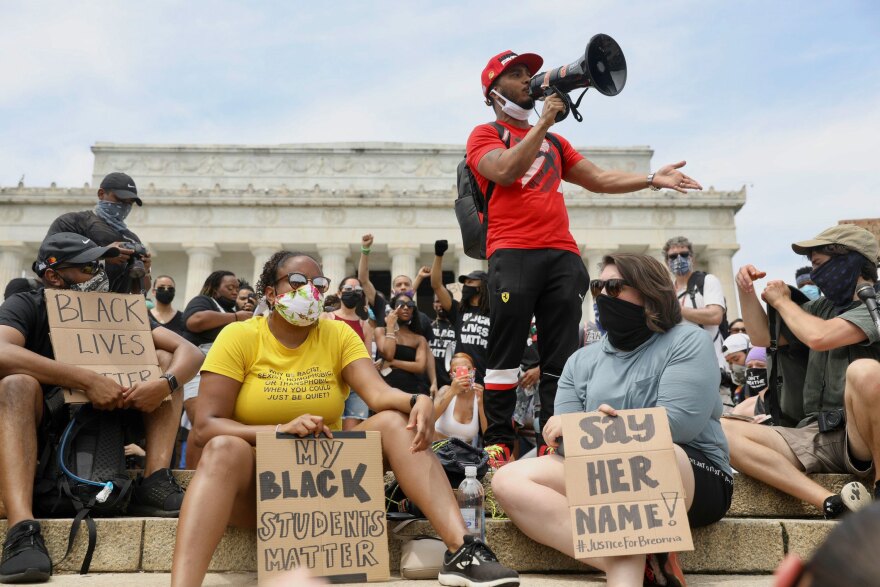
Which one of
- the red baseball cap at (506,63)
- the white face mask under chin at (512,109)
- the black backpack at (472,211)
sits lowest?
the black backpack at (472,211)

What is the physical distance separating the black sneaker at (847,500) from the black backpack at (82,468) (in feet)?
11.7

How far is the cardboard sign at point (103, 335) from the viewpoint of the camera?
421cm

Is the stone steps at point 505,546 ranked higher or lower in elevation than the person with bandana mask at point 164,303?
lower

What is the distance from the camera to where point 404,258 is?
130 ft

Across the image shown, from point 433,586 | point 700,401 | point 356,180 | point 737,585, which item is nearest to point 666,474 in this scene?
point 700,401

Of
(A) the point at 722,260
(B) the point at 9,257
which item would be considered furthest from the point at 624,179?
(B) the point at 9,257

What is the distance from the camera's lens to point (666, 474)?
3172mm

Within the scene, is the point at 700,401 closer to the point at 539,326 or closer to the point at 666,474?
the point at 666,474

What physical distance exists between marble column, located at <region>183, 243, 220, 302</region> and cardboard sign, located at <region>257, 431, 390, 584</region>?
37.2 metres

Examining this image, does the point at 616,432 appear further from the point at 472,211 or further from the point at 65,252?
the point at 65,252

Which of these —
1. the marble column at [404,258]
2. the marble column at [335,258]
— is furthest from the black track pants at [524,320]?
the marble column at [404,258]

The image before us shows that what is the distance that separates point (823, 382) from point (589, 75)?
2.22 meters

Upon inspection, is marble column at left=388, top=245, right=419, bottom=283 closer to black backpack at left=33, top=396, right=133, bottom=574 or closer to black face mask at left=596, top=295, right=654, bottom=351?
black backpack at left=33, top=396, right=133, bottom=574

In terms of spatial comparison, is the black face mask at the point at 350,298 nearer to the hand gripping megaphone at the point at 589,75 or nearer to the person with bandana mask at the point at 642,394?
the hand gripping megaphone at the point at 589,75
